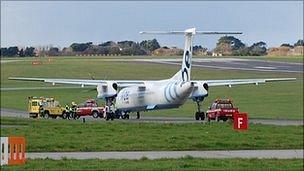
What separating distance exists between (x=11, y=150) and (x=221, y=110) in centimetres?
1313

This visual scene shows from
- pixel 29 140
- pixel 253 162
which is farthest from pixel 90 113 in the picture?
A: pixel 29 140

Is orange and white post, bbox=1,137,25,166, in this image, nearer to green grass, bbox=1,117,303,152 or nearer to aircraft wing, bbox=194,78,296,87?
aircraft wing, bbox=194,78,296,87

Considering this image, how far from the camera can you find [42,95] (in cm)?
2122

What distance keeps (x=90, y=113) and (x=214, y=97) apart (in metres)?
4.27

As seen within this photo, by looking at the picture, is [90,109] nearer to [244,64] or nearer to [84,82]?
[84,82]

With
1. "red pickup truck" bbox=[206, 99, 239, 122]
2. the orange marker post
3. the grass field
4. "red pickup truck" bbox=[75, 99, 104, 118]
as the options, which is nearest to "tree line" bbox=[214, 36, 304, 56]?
the grass field

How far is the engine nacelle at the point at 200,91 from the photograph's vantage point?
2056 cm

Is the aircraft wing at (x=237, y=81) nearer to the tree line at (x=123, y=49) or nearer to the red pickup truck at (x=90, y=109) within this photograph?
the tree line at (x=123, y=49)

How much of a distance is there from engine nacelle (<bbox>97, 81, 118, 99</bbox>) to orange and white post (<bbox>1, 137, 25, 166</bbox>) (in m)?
5.68

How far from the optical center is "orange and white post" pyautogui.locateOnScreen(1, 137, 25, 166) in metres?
12.2

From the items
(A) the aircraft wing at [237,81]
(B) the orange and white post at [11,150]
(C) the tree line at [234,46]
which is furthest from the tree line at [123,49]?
(B) the orange and white post at [11,150]

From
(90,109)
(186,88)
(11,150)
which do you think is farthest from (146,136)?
(11,150)

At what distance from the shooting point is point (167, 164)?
19234 millimetres

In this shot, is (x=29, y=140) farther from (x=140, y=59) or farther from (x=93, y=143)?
(x=140, y=59)
